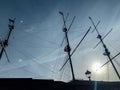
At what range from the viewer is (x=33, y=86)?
49.2ft

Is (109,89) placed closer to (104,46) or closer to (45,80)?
(45,80)

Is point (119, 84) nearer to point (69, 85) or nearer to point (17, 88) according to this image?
point (69, 85)

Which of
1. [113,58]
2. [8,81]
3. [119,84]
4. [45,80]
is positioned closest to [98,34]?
[113,58]

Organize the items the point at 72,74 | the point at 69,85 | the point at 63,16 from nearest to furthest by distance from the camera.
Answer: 1. the point at 69,85
2. the point at 72,74
3. the point at 63,16

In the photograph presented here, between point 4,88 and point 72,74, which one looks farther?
point 72,74

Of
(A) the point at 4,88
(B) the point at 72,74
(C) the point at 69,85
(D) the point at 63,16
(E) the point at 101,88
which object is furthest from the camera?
(D) the point at 63,16

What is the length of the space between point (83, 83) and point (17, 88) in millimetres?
7313

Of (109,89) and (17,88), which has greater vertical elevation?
(17,88)

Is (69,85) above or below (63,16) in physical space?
below

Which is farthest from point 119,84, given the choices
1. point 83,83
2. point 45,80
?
point 45,80

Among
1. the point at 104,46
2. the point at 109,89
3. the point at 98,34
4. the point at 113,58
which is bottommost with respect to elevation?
the point at 109,89

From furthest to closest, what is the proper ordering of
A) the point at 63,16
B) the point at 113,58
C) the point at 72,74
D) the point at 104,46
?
the point at 104,46, the point at 113,58, the point at 63,16, the point at 72,74

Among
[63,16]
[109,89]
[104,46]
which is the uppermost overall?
[63,16]

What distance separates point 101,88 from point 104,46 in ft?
66.3
